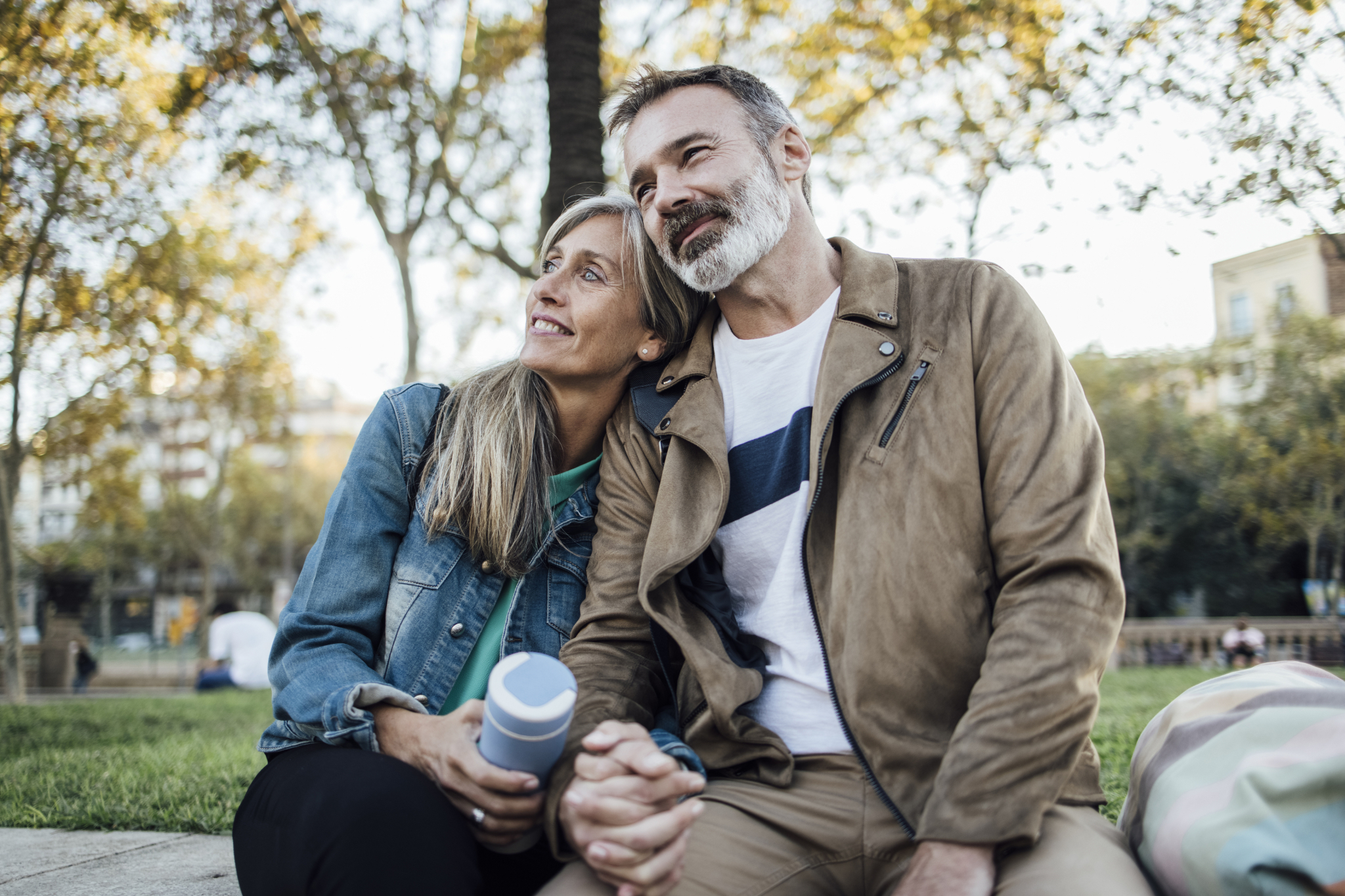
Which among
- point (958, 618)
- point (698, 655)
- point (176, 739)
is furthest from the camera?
point (176, 739)

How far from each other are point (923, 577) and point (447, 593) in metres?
1.30

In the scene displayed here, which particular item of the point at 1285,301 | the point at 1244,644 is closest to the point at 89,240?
the point at 1244,644

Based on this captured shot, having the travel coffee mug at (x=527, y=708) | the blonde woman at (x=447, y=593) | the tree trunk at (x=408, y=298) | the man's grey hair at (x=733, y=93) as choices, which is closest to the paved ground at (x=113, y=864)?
the blonde woman at (x=447, y=593)

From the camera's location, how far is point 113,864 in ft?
10.2

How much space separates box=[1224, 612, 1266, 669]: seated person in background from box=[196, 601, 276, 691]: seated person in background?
20724mm

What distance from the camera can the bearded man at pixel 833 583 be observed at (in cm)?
186

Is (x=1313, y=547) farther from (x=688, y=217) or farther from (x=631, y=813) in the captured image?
(x=631, y=813)

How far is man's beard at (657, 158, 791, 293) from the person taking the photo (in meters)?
2.70

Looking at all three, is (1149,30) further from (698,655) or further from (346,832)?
(346,832)

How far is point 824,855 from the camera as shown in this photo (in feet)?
7.02

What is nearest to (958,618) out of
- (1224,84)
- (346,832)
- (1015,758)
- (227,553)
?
(1015,758)

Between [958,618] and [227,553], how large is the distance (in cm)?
4964

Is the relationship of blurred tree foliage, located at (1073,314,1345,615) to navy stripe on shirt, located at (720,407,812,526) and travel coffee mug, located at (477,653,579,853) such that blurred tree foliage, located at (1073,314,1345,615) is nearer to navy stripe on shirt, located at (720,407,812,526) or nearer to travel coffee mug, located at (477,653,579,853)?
navy stripe on shirt, located at (720,407,812,526)

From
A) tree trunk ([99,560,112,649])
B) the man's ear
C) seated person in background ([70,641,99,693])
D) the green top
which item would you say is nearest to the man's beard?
the man's ear
